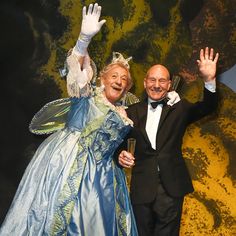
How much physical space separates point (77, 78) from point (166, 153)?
1.94 ft

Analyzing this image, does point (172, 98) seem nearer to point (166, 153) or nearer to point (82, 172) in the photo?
point (166, 153)

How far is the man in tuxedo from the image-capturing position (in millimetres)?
2098

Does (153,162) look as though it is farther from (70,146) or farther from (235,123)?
(235,123)

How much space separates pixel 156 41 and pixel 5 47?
99cm

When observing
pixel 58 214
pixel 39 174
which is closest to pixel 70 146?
pixel 39 174

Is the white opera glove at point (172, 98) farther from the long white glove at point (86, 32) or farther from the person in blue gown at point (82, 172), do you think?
the long white glove at point (86, 32)

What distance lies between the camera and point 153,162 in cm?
212

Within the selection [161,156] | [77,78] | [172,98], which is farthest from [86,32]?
[161,156]

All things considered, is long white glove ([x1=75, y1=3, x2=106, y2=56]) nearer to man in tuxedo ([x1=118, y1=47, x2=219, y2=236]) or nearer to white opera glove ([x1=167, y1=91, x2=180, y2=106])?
man in tuxedo ([x1=118, y1=47, x2=219, y2=236])

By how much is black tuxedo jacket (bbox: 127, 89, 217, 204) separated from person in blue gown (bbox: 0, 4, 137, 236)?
9cm

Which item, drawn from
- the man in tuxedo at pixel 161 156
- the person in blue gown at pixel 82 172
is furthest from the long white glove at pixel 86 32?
the man in tuxedo at pixel 161 156

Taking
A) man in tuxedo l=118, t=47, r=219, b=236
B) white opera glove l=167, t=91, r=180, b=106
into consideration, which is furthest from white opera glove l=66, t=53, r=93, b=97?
white opera glove l=167, t=91, r=180, b=106

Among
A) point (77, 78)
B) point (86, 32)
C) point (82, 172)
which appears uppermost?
point (86, 32)

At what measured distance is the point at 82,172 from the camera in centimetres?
204
